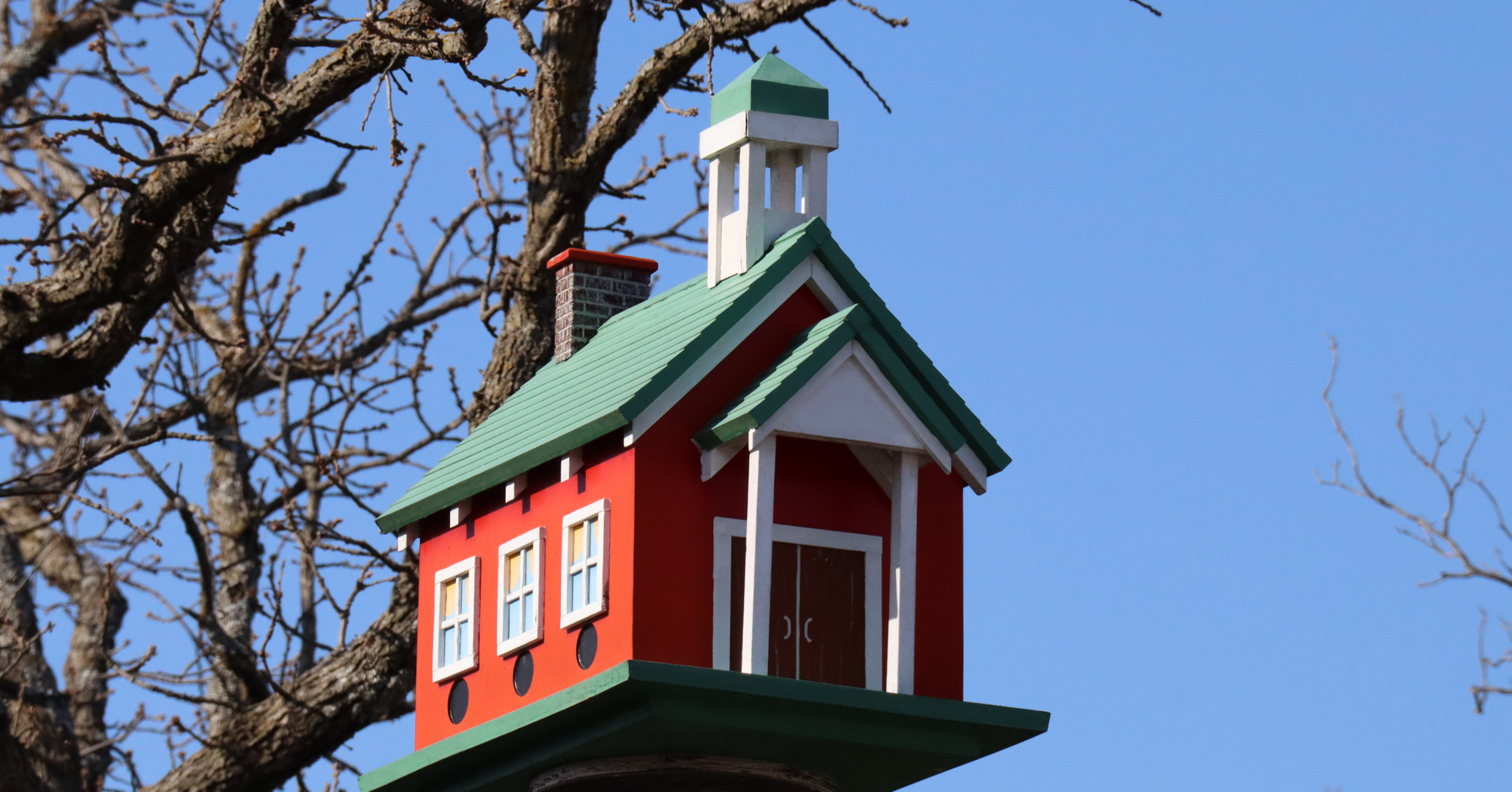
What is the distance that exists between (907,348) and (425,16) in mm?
2955

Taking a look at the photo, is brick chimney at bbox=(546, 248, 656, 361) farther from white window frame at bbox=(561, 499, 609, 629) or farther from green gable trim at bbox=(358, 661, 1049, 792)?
green gable trim at bbox=(358, 661, 1049, 792)

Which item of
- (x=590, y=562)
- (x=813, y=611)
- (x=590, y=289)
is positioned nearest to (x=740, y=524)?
(x=813, y=611)

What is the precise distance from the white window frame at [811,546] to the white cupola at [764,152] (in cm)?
104

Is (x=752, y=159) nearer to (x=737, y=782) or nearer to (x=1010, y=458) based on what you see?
(x=1010, y=458)

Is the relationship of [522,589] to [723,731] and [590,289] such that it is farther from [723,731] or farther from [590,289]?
[590,289]

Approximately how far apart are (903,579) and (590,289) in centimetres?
227

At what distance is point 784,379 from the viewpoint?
7.57 m

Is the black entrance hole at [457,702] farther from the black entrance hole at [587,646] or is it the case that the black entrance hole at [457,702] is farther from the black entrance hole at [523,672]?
the black entrance hole at [587,646]

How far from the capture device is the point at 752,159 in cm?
825

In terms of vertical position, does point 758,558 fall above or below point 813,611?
above

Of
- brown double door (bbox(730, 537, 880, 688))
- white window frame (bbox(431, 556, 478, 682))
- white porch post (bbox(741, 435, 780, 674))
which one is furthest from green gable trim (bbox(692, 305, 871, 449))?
white window frame (bbox(431, 556, 478, 682))

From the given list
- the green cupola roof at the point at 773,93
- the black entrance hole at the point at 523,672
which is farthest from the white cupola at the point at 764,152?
the black entrance hole at the point at 523,672

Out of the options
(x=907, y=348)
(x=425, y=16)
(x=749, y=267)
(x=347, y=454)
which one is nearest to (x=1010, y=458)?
(x=907, y=348)

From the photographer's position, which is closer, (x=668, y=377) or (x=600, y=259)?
(x=668, y=377)
